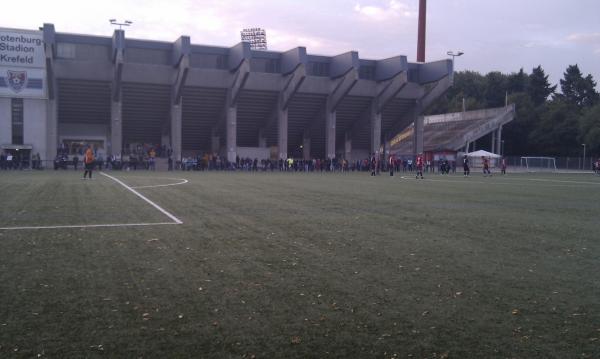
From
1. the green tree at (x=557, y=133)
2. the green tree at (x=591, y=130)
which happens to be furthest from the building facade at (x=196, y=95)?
the green tree at (x=591, y=130)

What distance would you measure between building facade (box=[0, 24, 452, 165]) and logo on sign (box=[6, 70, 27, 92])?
0.08 meters

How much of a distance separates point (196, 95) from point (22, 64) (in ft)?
52.9

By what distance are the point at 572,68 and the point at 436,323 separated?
394ft

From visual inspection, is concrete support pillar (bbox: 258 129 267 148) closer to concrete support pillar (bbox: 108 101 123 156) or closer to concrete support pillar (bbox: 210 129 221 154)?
concrete support pillar (bbox: 210 129 221 154)

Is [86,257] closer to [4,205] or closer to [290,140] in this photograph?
[4,205]

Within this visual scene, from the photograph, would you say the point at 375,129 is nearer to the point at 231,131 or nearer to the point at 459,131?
the point at 231,131

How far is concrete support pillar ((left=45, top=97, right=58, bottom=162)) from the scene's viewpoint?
4926cm

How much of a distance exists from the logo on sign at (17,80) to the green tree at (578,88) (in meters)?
97.5

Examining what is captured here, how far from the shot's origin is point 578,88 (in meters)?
108

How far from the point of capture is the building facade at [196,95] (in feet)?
157

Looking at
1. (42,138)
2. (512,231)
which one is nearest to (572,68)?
(42,138)

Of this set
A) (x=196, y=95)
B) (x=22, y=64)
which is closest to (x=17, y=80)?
(x=22, y=64)

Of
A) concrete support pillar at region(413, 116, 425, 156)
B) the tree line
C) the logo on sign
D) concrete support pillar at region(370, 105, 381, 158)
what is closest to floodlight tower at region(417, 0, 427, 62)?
the tree line

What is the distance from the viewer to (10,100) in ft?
156
